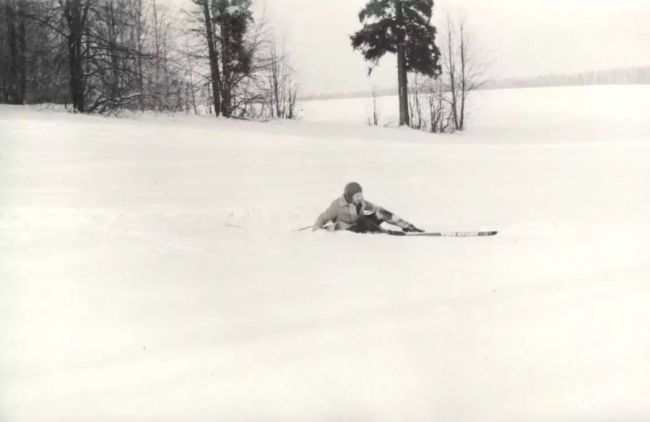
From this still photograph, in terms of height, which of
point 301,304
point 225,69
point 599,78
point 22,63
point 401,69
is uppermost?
point 22,63

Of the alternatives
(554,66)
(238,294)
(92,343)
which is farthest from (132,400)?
(554,66)

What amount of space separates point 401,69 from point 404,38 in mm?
1179

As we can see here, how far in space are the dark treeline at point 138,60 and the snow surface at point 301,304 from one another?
3.30 m

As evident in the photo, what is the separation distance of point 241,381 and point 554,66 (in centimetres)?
609

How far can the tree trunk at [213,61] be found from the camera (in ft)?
30.6

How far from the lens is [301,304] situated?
3666 mm

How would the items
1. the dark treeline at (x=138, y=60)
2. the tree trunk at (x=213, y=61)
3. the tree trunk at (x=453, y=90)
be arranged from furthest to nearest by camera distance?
the tree trunk at (x=453, y=90) → the dark treeline at (x=138, y=60) → the tree trunk at (x=213, y=61)

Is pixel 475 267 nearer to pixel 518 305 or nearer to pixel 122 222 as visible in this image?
pixel 518 305

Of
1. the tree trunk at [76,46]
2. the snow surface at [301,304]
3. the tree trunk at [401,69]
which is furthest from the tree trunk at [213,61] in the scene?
the tree trunk at [401,69]

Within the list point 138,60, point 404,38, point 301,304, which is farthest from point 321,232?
point 138,60

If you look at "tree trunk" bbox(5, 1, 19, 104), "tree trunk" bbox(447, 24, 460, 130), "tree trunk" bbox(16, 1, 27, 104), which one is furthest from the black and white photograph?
"tree trunk" bbox(447, 24, 460, 130)

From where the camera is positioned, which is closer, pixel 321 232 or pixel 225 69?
pixel 321 232

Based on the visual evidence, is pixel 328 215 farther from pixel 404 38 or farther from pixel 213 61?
pixel 404 38

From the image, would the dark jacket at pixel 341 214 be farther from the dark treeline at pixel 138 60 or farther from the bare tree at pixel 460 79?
the bare tree at pixel 460 79
